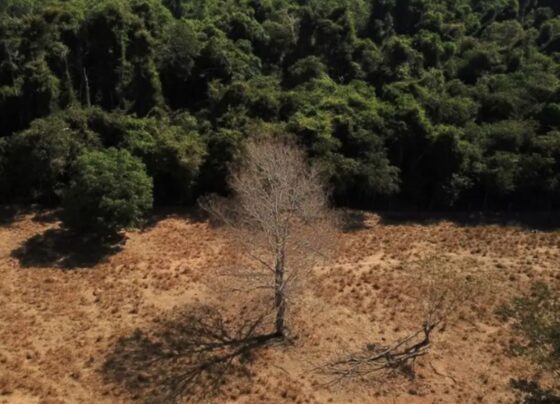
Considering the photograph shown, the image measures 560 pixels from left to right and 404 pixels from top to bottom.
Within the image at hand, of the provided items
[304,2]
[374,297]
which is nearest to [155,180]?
[374,297]

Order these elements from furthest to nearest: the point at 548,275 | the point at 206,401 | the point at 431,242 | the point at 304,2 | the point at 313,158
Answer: the point at 304,2 → the point at 313,158 → the point at 431,242 → the point at 548,275 → the point at 206,401

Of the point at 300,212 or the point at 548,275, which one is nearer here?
the point at 300,212

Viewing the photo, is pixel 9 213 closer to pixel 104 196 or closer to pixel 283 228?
pixel 104 196

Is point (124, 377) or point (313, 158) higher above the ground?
point (313, 158)

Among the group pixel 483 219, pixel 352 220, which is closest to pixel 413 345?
pixel 352 220

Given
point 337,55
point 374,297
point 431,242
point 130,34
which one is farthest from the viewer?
point 337,55

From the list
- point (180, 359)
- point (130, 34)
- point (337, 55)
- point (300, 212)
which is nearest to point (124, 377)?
point (180, 359)

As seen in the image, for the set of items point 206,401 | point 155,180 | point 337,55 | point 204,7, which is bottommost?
point 206,401

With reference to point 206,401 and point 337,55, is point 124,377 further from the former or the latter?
point 337,55
